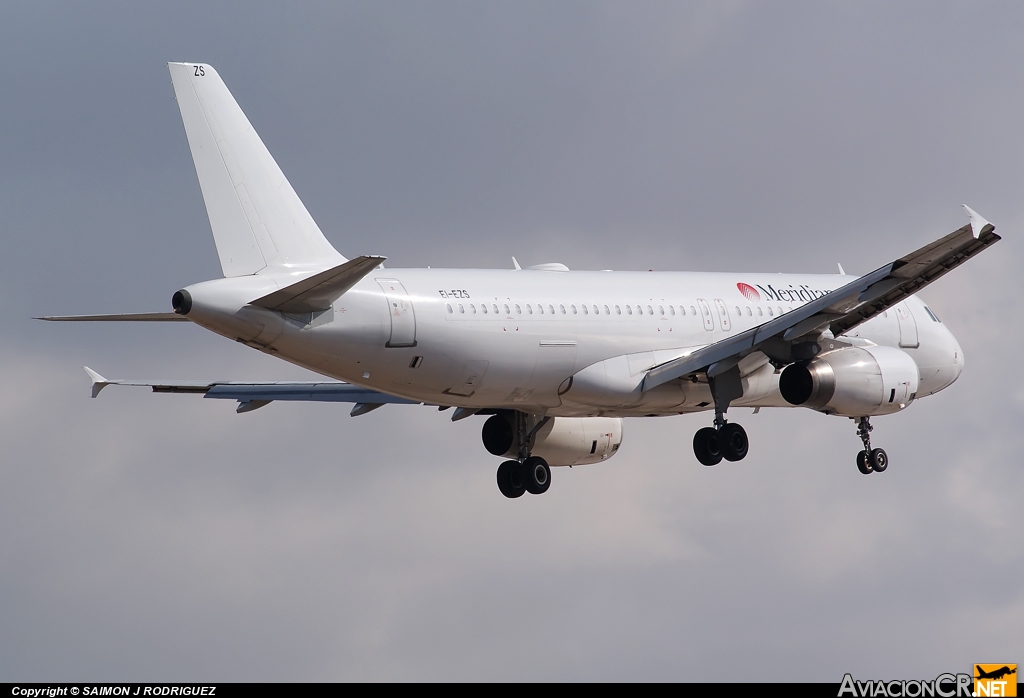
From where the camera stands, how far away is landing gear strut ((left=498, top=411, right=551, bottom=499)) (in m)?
41.5

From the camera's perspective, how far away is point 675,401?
38.8 meters

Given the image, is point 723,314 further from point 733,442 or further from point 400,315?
point 400,315

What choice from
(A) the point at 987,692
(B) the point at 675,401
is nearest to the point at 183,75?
(B) the point at 675,401

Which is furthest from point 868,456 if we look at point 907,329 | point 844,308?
point 844,308

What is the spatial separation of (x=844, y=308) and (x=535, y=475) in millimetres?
10194

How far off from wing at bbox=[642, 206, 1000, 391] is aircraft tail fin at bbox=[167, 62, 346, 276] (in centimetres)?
1013

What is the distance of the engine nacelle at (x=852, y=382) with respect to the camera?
121ft

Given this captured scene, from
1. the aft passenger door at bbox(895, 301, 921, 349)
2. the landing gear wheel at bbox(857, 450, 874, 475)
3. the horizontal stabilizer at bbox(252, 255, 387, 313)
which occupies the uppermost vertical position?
the aft passenger door at bbox(895, 301, 921, 349)

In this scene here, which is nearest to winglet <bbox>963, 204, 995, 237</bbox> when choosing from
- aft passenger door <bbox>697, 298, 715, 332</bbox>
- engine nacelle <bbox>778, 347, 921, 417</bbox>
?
engine nacelle <bbox>778, 347, 921, 417</bbox>

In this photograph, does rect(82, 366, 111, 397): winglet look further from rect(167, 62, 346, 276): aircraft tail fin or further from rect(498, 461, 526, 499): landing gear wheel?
rect(498, 461, 526, 499): landing gear wheel

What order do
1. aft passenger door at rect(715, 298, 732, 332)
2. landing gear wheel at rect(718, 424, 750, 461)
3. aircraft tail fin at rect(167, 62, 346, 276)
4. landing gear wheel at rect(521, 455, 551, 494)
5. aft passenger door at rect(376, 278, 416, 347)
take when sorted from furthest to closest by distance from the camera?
landing gear wheel at rect(521, 455, 551, 494)
aft passenger door at rect(715, 298, 732, 332)
landing gear wheel at rect(718, 424, 750, 461)
aft passenger door at rect(376, 278, 416, 347)
aircraft tail fin at rect(167, 62, 346, 276)

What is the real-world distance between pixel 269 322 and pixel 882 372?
50.5 feet

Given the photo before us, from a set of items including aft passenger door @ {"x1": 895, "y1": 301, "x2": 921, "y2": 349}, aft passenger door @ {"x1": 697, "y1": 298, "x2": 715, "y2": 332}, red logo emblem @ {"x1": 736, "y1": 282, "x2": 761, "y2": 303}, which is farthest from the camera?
aft passenger door @ {"x1": 895, "y1": 301, "x2": 921, "y2": 349}

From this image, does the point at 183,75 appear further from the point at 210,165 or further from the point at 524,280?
the point at 524,280
